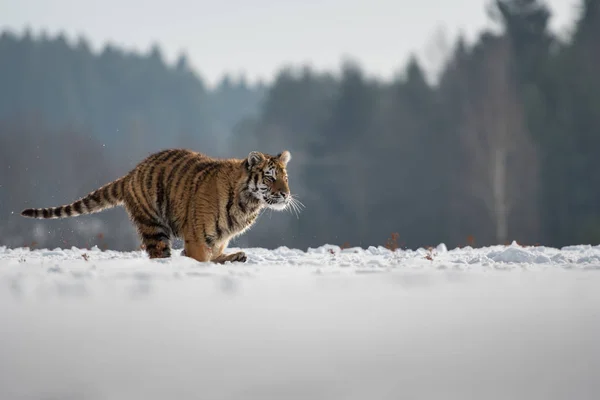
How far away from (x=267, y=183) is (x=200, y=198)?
0.75 meters

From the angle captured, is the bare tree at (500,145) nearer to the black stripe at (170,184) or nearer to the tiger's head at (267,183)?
the black stripe at (170,184)

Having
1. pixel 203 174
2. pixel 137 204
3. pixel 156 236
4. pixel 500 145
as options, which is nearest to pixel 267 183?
pixel 203 174

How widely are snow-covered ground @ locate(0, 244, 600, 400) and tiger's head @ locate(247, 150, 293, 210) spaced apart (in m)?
1.81

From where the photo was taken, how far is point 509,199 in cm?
3105

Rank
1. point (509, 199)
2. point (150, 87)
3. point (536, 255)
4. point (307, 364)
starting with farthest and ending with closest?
1. point (150, 87)
2. point (509, 199)
3. point (536, 255)
4. point (307, 364)

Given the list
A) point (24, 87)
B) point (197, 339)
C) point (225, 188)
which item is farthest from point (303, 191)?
point (24, 87)

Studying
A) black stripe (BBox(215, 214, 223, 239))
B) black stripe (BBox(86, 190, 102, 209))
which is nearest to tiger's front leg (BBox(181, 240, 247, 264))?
black stripe (BBox(215, 214, 223, 239))

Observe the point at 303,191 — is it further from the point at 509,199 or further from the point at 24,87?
the point at 24,87

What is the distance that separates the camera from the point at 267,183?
25.6 ft

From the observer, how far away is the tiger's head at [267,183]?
7.79 metres

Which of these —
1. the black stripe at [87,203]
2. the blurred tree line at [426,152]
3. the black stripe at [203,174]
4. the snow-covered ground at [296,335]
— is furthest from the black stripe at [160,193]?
the blurred tree line at [426,152]

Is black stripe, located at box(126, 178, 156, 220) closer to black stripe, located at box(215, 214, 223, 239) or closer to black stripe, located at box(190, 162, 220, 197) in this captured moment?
black stripe, located at box(190, 162, 220, 197)

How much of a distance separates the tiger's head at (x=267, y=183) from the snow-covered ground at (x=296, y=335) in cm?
181

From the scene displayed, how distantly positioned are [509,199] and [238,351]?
2798 cm
